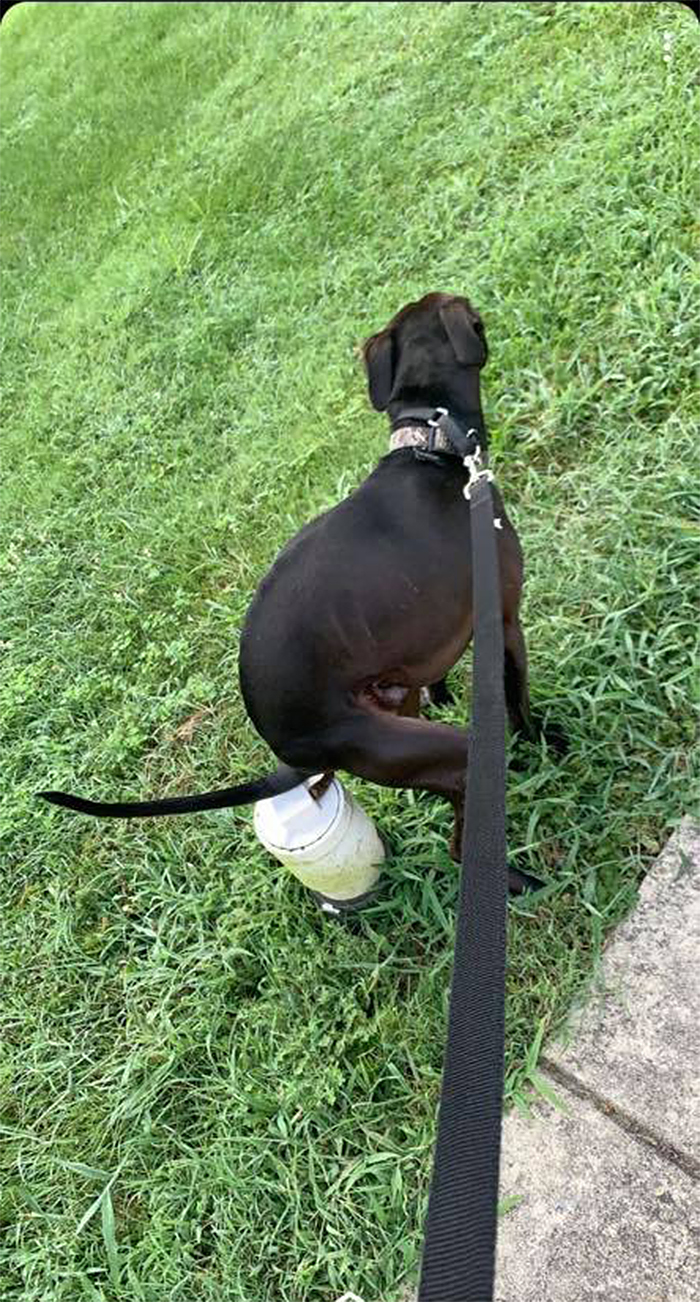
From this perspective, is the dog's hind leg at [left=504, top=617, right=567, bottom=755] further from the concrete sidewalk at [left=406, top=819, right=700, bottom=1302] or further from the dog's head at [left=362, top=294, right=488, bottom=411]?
the dog's head at [left=362, top=294, right=488, bottom=411]

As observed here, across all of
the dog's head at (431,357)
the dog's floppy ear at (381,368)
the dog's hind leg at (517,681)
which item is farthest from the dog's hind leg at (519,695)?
the dog's floppy ear at (381,368)

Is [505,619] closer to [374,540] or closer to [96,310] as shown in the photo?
[374,540]

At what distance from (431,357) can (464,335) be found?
0.37ft

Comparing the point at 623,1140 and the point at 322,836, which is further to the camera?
the point at 322,836

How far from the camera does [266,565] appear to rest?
13.5 feet

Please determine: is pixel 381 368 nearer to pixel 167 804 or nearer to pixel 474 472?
pixel 474 472

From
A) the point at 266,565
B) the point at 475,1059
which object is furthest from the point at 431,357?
the point at 475,1059

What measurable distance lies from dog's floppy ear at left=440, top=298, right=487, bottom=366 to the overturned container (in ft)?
4.19

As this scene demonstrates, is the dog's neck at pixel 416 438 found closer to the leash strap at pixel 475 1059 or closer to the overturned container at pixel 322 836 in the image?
the overturned container at pixel 322 836

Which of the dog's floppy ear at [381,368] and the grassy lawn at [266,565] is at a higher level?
the dog's floppy ear at [381,368]

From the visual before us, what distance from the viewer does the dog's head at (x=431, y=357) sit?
9.86 ft

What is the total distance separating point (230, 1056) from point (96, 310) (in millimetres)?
4543

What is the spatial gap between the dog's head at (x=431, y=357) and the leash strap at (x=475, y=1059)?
149 centimetres

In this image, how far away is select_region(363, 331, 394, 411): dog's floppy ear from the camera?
311 cm
